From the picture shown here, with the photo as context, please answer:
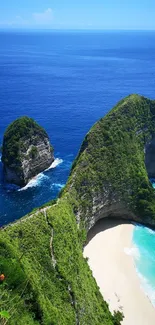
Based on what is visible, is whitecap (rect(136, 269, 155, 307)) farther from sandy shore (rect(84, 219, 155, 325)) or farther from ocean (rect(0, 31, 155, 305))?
sandy shore (rect(84, 219, 155, 325))

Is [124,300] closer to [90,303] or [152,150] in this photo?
[90,303]

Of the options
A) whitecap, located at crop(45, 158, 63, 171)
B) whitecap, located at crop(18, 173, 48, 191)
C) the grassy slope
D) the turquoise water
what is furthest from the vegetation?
the turquoise water

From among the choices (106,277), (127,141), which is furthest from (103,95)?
(106,277)

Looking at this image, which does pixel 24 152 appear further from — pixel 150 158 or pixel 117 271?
pixel 117 271

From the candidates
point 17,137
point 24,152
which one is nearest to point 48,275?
point 24,152

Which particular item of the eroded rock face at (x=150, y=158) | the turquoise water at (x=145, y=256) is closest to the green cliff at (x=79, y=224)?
the eroded rock face at (x=150, y=158)
